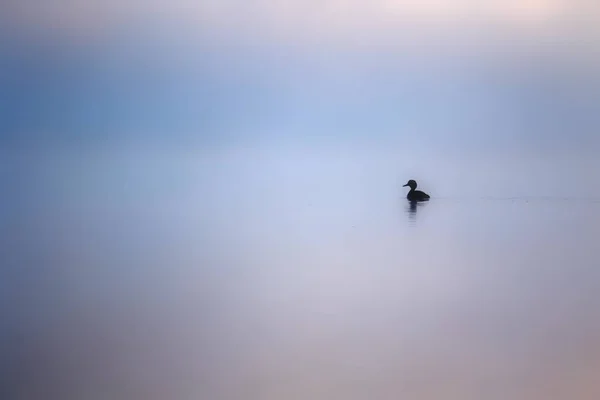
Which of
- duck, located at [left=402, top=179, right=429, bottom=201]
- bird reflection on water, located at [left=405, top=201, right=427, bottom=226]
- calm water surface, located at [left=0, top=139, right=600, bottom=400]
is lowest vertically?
calm water surface, located at [left=0, top=139, right=600, bottom=400]

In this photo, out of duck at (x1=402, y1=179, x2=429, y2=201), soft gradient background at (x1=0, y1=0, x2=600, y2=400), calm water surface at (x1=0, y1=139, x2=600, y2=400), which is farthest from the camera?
duck at (x1=402, y1=179, x2=429, y2=201)

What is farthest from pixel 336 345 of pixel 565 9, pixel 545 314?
pixel 565 9

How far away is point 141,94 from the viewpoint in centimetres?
290

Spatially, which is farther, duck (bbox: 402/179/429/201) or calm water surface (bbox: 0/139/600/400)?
duck (bbox: 402/179/429/201)

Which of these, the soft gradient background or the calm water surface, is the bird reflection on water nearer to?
the calm water surface

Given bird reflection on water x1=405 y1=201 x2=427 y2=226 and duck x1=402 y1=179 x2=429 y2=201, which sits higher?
duck x1=402 y1=179 x2=429 y2=201

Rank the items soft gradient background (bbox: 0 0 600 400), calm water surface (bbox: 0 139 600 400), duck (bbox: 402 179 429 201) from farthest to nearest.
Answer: duck (bbox: 402 179 429 201) < soft gradient background (bbox: 0 0 600 400) < calm water surface (bbox: 0 139 600 400)

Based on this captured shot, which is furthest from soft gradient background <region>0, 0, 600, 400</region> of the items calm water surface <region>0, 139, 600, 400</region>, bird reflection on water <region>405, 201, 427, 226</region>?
bird reflection on water <region>405, 201, 427, 226</region>

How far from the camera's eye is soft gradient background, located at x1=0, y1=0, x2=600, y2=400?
2.43 m

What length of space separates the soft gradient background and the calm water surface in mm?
12

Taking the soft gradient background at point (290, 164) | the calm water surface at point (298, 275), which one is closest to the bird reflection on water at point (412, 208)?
the calm water surface at point (298, 275)

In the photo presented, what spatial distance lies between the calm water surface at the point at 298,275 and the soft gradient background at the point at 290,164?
0.01 m

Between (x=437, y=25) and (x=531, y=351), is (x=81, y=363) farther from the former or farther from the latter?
(x=437, y=25)

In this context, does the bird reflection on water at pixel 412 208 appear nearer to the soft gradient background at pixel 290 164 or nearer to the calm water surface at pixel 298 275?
the calm water surface at pixel 298 275
